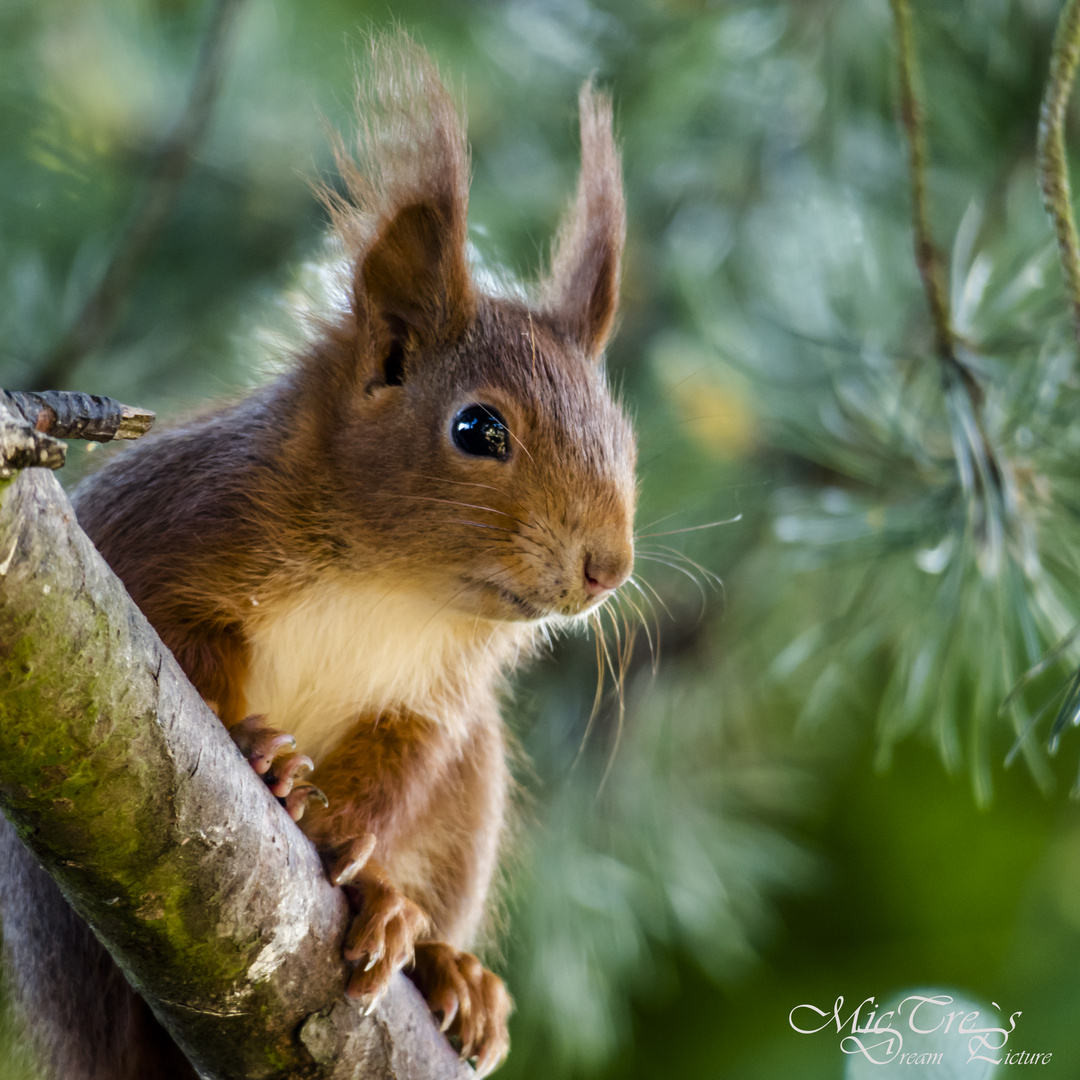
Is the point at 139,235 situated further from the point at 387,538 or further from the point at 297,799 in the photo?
the point at 297,799

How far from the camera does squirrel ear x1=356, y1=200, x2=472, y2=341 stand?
869mm

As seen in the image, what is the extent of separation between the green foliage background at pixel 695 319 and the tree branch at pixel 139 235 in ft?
0.12

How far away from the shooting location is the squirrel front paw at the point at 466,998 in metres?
0.85

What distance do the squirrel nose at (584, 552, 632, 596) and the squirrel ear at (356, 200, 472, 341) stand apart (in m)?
0.24

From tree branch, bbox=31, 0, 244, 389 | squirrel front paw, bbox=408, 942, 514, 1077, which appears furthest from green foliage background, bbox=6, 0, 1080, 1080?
squirrel front paw, bbox=408, 942, 514, 1077

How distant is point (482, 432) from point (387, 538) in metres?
0.10

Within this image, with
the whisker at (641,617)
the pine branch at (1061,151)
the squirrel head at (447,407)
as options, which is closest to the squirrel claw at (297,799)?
the squirrel head at (447,407)

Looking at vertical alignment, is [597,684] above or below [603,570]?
below

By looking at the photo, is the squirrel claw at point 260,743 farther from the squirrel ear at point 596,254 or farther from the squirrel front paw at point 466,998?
the squirrel ear at point 596,254

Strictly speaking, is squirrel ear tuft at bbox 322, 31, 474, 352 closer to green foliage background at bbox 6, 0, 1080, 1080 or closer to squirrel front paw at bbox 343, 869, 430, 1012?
green foliage background at bbox 6, 0, 1080, 1080

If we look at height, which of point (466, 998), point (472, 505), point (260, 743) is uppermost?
point (472, 505)

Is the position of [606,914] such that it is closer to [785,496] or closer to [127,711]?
[785,496]
